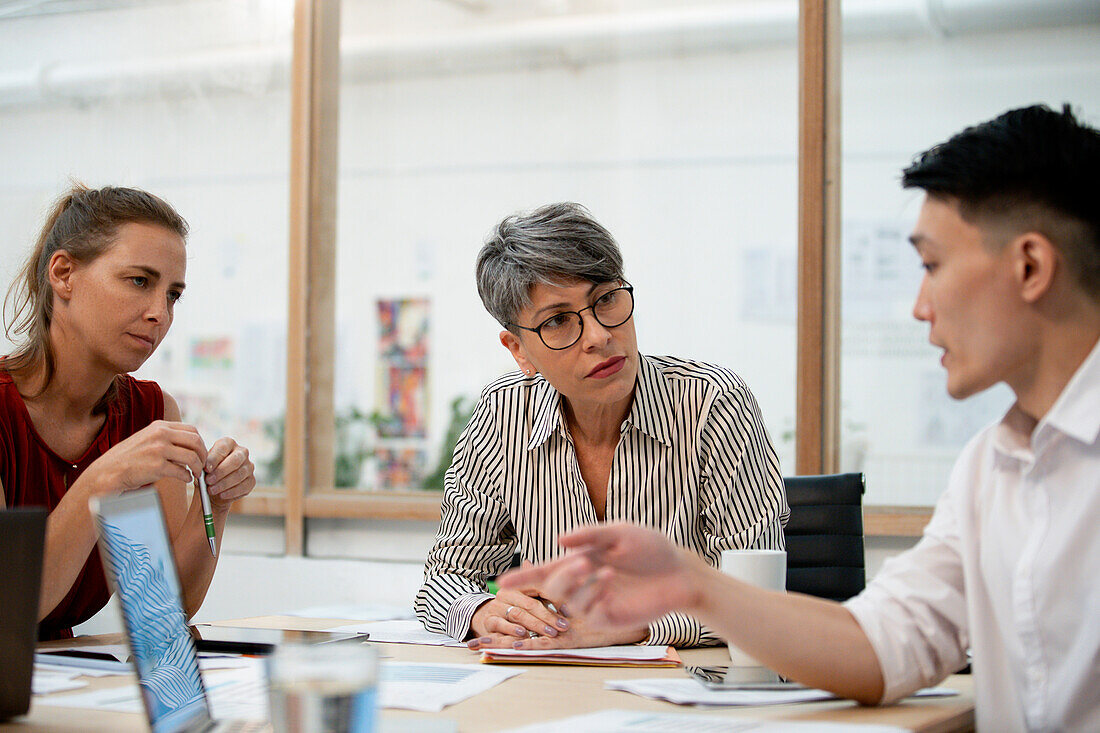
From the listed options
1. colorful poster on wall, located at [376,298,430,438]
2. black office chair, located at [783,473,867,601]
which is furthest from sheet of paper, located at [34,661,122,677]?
colorful poster on wall, located at [376,298,430,438]

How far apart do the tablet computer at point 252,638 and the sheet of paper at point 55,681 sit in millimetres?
162

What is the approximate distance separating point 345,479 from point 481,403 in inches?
76.8

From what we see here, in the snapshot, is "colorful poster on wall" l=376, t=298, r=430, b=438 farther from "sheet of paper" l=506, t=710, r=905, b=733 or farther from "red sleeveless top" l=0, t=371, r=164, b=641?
"sheet of paper" l=506, t=710, r=905, b=733

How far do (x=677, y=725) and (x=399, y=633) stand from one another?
2.82 feet

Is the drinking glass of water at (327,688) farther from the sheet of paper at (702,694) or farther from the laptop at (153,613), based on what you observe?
the sheet of paper at (702,694)

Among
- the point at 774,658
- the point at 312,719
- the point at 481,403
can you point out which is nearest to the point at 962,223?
the point at 774,658

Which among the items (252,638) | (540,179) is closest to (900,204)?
(540,179)

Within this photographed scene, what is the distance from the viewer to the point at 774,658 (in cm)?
122

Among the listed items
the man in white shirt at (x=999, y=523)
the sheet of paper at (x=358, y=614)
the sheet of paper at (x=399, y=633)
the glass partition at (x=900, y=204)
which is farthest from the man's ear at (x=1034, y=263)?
the glass partition at (x=900, y=204)

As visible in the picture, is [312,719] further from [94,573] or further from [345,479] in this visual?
[345,479]

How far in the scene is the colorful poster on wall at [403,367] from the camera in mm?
3920

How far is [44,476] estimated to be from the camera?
2006 millimetres

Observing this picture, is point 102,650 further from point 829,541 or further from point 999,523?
point 829,541

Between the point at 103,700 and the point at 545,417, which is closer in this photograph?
the point at 103,700
